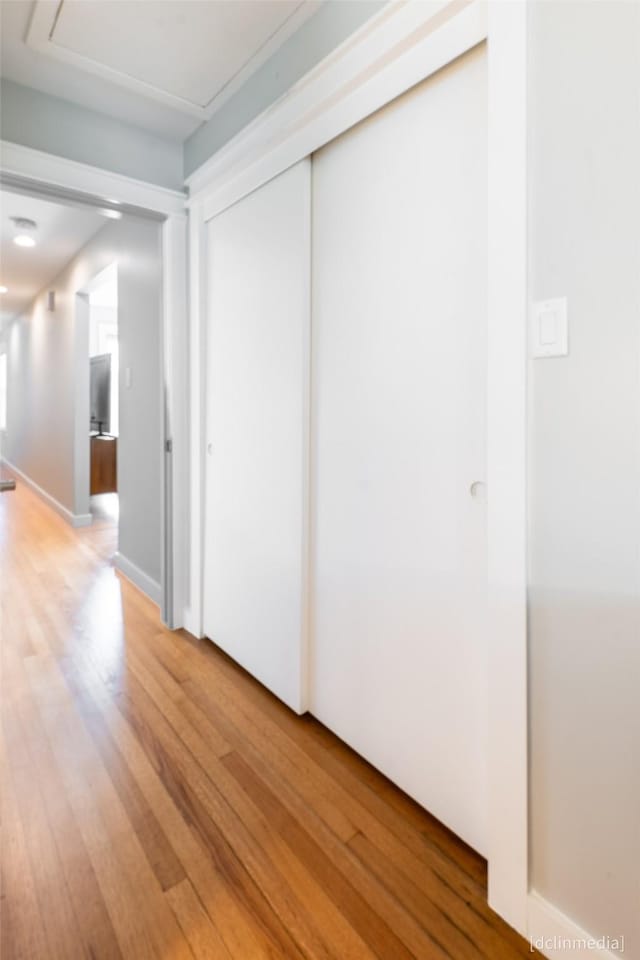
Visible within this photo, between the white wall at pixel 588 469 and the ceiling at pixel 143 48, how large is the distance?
3.63ft

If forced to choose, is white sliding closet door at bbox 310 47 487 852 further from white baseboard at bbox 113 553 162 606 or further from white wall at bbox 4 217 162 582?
white baseboard at bbox 113 553 162 606

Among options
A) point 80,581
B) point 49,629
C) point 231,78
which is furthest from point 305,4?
point 80,581

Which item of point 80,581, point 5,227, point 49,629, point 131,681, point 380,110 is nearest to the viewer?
point 380,110

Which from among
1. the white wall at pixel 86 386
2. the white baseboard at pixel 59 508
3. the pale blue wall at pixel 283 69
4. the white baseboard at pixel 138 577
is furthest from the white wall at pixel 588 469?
the white baseboard at pixel 59 508

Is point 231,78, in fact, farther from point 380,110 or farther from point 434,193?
point 434,193

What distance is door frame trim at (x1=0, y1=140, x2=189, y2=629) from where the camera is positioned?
2.05 m

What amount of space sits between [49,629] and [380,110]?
263 cm

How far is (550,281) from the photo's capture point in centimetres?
94

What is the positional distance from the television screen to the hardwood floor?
3.39 m

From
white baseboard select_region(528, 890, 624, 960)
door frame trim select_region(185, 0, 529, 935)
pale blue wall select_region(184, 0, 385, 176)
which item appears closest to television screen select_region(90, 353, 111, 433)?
pale blue wall select_region(184, 0, 385, 176)

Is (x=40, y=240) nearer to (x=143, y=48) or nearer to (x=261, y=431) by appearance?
(x=143, y=48)

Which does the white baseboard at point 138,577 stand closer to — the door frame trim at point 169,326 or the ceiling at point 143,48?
the door frame trim at point 169,326

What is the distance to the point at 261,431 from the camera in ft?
6.29

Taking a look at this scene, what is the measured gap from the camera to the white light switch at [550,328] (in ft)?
3.04
